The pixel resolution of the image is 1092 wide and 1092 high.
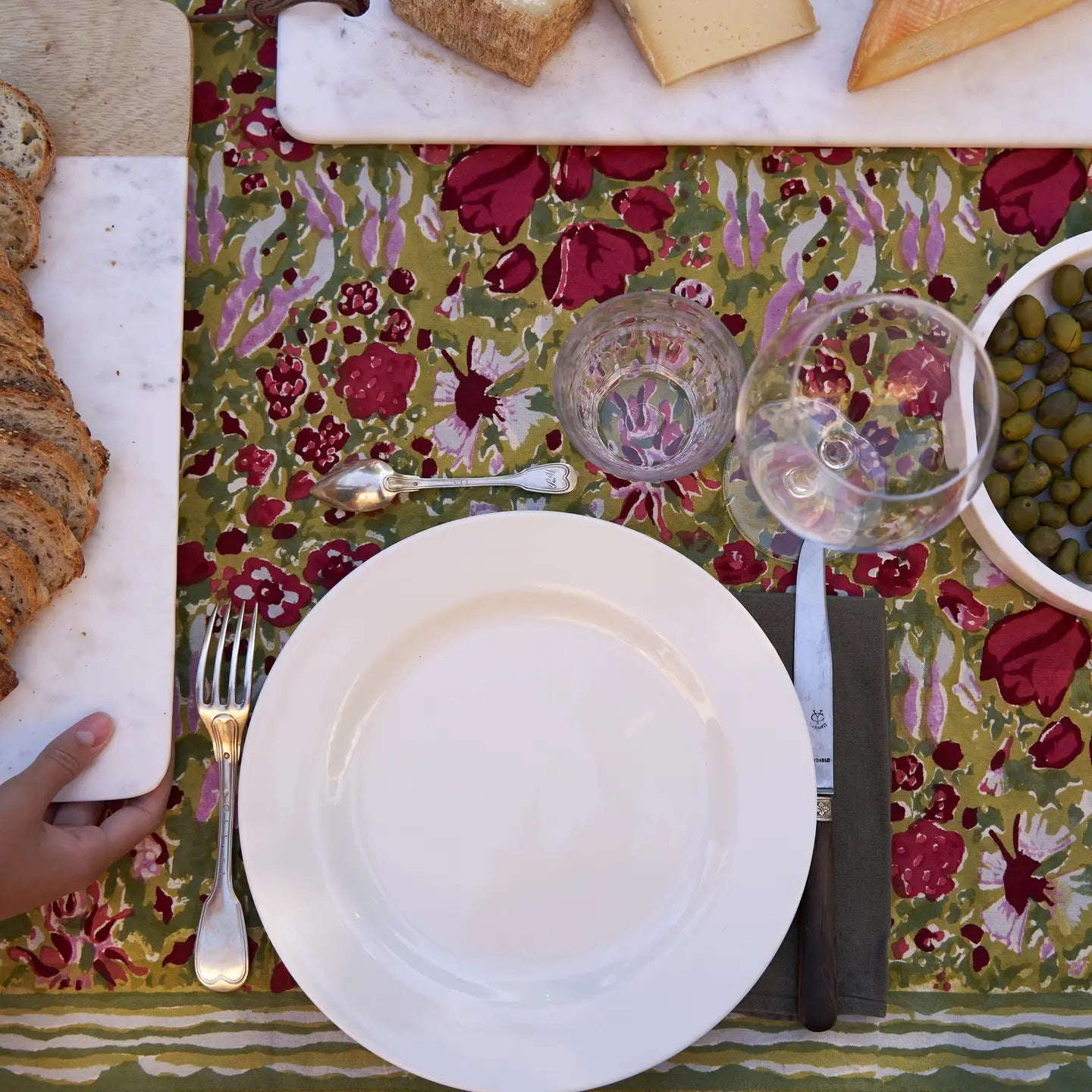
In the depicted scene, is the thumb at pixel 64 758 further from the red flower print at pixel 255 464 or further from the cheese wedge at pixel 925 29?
the cheese wedge at pixel 925 29

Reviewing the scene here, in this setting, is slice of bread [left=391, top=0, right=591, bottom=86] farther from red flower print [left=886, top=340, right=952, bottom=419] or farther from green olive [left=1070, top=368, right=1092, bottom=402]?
green olive [left=1070, top=368, right=1092, bottom=402]

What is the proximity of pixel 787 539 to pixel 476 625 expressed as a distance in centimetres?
33

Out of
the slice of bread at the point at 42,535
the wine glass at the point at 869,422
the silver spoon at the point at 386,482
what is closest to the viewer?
the wine glass at the point at 869,422

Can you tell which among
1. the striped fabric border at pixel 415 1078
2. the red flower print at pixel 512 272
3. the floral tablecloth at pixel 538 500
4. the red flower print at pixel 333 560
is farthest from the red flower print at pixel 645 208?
the striped fabric border at pixel 415 1078

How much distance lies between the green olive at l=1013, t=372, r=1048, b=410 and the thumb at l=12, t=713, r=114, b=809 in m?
0.95

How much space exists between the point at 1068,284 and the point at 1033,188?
0.15 metres

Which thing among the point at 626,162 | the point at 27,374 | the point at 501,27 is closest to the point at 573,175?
the point at 626,162

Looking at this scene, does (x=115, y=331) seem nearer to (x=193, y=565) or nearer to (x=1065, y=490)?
(x=193, y=565)

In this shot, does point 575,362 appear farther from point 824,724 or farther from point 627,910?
point 627,910

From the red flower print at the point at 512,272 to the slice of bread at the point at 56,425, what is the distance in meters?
0.43

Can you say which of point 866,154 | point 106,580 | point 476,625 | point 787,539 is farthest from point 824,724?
point 106,580

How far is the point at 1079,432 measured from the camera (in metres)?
0.97

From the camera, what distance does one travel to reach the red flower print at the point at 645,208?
1046 millimetres

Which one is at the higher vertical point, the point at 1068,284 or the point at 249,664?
the point at 1068,284
